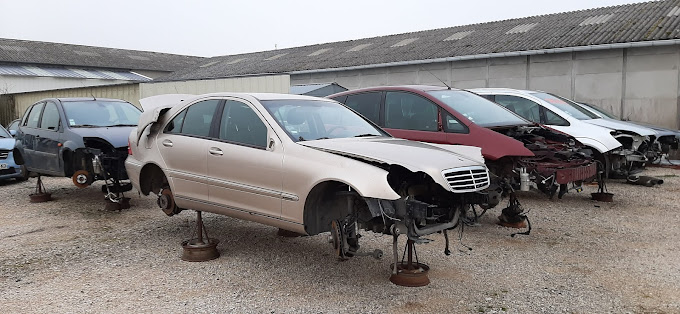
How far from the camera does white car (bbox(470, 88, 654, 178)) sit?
7.59 meters

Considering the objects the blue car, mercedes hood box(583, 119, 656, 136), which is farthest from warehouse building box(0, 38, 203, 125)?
mercedes hood box(583, 119, 656, 136)

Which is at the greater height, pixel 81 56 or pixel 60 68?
pixel 81 56

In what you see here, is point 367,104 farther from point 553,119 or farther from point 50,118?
point 50,118

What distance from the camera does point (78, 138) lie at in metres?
7.31

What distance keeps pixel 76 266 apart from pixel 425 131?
4254 millimetres

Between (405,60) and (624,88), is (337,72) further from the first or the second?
(624,88)

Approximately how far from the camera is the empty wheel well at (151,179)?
577 centimetres

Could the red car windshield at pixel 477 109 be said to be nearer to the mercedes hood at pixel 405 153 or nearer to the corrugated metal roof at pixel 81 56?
the mercedes hood at pixel 405 153

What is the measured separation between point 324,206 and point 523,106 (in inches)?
213

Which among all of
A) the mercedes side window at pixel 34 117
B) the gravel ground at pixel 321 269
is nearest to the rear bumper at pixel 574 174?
the gravel ground at pixel 321 269

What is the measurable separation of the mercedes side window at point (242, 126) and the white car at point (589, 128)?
5.02 m

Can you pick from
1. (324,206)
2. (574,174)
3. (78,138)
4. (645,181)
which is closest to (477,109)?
(574,174)

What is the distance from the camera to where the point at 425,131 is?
22.1 ft

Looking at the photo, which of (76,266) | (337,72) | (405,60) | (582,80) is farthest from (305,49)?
(76,266)
